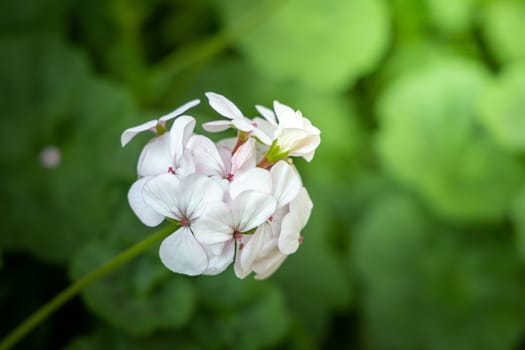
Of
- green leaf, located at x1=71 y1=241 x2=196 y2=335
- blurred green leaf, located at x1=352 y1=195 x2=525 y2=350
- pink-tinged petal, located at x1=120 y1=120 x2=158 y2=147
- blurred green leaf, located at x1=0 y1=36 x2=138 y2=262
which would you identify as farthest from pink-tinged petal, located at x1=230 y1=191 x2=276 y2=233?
blurred green leaf, located at x1=352 y1=195 x2=525 y2=350

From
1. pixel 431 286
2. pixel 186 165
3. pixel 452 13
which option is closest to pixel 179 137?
pixel 186 165

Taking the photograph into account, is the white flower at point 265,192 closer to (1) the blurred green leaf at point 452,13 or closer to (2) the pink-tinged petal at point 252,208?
(2) the pink-tinged petal at point 252,208

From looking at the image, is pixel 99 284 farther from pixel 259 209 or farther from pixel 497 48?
pixel 497 48

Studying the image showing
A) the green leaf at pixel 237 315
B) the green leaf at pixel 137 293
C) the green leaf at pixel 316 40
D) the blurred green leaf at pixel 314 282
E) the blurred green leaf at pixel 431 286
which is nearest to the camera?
the green leaf at pixel 137 293

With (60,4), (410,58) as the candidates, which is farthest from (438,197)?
(60,4)

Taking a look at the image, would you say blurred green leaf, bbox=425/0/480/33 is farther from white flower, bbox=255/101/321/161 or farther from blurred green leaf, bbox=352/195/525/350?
white flower, bbox=255/101/321/161

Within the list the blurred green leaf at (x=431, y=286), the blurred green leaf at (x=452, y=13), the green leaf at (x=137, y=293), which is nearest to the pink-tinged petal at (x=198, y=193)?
the green leaf at (x=137, y=293)

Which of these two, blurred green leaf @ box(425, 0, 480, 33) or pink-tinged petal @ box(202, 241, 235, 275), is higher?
pink-tinged petal @ box(202, 241, 235, 275)

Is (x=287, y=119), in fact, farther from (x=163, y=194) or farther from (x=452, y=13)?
(x=452, y=13)
